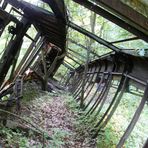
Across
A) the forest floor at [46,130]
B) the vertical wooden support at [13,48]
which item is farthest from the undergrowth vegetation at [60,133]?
the vertical wooden support at [13,48]

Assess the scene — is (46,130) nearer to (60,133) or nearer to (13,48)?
(60,133)

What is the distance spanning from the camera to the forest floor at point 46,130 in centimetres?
631

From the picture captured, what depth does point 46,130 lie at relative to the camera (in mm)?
8047

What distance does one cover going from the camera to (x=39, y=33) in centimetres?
1102

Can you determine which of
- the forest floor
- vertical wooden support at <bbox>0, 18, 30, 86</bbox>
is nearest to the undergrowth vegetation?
the forest floor

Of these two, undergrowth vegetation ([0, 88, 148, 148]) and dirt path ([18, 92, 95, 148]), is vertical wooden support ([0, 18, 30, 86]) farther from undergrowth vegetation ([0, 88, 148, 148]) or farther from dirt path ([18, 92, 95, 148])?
dirt path ([18, 92, 95, 148])

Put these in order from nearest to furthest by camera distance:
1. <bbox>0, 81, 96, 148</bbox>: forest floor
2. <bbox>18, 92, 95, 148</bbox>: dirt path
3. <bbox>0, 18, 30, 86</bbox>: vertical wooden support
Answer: <bbox>0, 81, 96, 148</bbox>: forest floor, <bbox>18, 92, 95, 148</bbox>: dirt path, <bbox>0, 18, 30, 86</bbox>: vertical wooden support

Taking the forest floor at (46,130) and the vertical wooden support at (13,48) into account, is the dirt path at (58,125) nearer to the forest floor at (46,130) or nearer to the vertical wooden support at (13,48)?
the forest floor at (46,130)

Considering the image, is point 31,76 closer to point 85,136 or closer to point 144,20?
point 85,136

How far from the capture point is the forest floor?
6309mm

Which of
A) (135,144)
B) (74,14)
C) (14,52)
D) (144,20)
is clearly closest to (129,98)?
(74,14)

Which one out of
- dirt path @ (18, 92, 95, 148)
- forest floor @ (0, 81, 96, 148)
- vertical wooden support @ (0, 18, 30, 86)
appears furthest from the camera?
vertical wooden support @ (0, 18, 30, 86)

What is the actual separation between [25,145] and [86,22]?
9318 mm

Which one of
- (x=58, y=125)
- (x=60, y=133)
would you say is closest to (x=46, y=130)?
(x=60, y=133)
